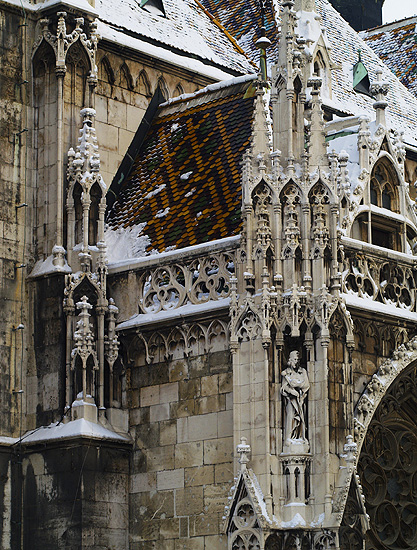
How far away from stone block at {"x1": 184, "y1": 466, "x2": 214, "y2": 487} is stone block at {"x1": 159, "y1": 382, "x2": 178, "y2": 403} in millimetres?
1067

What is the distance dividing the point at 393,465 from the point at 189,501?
2.94 meters

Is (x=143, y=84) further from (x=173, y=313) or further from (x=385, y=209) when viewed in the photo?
(x=173, y=313)

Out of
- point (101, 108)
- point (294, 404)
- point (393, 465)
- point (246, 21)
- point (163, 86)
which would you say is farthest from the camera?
point (246, 21)

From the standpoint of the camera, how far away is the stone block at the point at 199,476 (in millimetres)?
20125

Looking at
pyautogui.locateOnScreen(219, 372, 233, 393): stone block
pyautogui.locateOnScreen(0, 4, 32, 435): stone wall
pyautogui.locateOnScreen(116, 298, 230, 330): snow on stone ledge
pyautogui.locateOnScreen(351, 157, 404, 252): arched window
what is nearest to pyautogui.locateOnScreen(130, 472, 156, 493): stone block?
pyautogui.locateOnScreen(219, 372, 233, 393): stone block

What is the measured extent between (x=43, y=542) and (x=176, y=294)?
3918 millimetres

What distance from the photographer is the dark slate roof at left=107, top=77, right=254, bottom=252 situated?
2181 centimetres

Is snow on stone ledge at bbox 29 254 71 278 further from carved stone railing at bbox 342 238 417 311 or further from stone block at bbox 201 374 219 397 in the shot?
carved stone railing at bbox 342 238 417 311

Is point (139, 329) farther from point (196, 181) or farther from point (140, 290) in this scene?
point (196, 181)

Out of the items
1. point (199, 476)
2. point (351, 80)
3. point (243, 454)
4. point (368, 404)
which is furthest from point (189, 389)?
A: point (351, 80)

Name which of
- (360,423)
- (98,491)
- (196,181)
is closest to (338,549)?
(360,423)

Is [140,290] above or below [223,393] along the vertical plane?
above

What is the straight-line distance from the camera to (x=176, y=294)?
834 inches

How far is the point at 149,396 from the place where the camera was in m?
21.3
